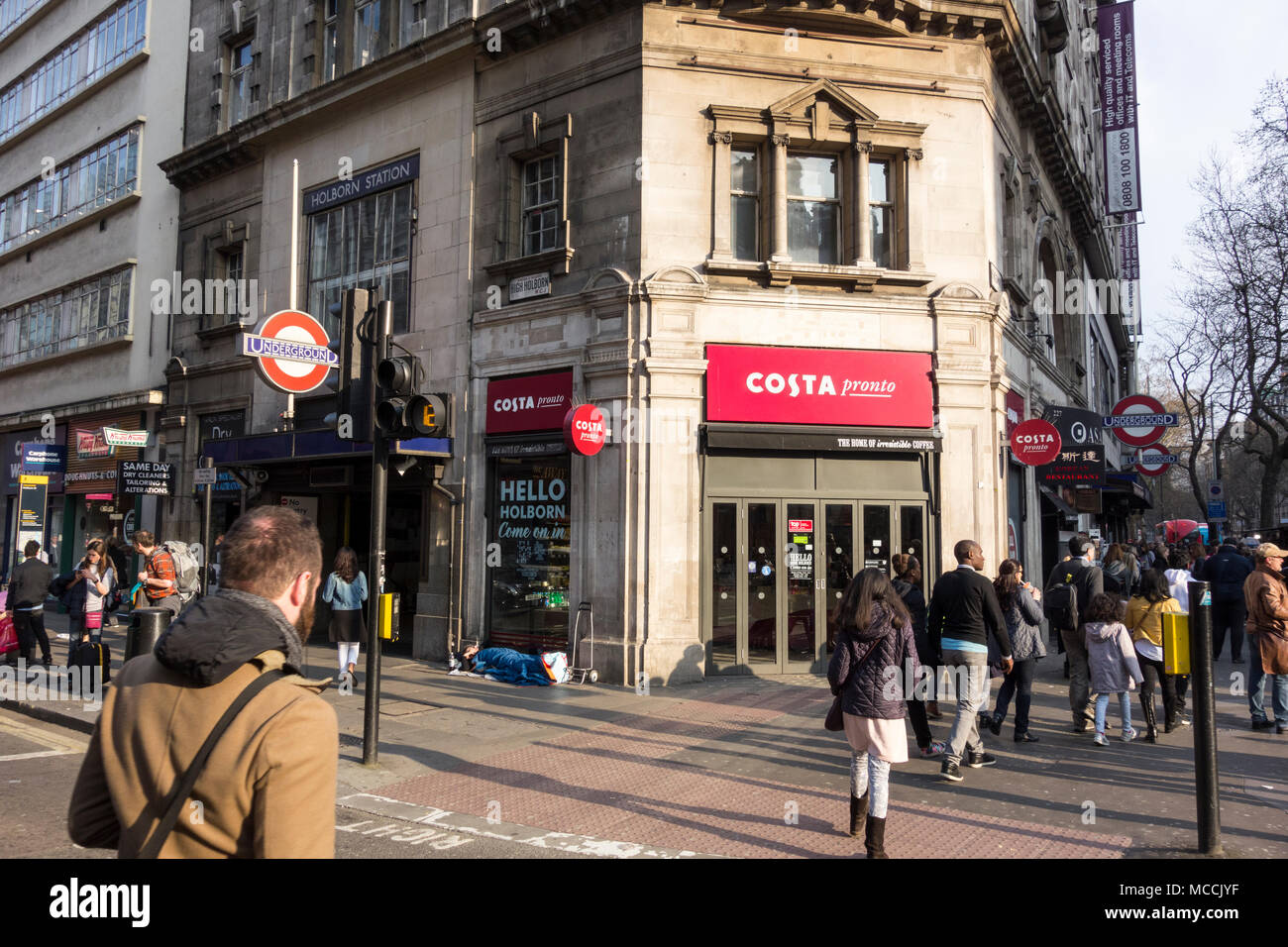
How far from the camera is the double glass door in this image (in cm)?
1255

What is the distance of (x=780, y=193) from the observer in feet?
42.8

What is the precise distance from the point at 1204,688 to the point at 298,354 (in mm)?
9089

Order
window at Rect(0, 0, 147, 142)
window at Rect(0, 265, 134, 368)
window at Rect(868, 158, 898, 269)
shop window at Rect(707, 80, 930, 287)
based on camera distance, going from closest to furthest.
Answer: shop window at Rect(707, 80, 930, 287) < window at Rect(868, 158, 898, 269) < window at Rect(0, 265, 134, 368) < window at Rect(0, 0, 147, 142)

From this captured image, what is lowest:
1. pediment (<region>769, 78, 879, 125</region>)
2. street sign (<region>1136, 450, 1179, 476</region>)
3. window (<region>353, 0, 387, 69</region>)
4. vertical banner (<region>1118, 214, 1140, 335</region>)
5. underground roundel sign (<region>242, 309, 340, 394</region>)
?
street sign (<region>1136, 450, 1179, 476</region>)

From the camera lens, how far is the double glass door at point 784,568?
12.6 metres

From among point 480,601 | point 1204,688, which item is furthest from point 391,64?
point 1204,688

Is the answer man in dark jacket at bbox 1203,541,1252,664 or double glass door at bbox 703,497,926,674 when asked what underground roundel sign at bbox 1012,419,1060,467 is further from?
man in dark jacket at bbox 1203,541,1252,664

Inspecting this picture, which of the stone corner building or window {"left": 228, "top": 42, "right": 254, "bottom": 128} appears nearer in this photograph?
the stone corner building

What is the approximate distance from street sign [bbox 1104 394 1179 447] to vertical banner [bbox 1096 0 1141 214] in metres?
14.3

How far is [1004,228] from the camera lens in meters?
15.5

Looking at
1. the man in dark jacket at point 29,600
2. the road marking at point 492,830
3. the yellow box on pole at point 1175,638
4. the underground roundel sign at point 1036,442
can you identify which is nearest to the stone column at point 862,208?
the underground roundel sign at point 1036,442

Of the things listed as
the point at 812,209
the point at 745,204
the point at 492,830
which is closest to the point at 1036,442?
the point at 812,209

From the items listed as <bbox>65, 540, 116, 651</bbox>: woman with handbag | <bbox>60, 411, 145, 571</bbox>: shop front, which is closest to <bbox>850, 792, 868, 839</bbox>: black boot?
<bbox>65, 540, 116, 651</bbox>: woman with handbag

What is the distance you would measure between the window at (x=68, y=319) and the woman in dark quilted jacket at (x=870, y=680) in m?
22.4
